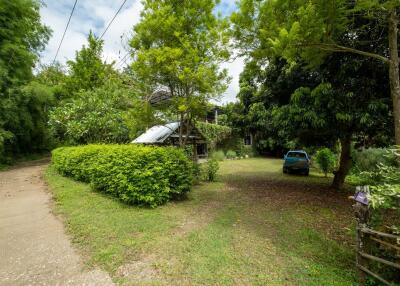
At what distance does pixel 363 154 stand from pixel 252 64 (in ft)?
30.2

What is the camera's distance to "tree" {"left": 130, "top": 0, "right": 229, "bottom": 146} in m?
8.20

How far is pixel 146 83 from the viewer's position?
9148mm

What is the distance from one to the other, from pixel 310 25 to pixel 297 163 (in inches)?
426

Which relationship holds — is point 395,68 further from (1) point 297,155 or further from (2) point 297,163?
(1) point 297,155

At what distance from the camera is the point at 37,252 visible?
402 cm

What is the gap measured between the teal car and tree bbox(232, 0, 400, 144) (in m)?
9.27

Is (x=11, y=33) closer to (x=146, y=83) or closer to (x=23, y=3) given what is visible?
(x=23, y=3)

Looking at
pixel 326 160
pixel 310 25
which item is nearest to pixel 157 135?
pixel 326 160

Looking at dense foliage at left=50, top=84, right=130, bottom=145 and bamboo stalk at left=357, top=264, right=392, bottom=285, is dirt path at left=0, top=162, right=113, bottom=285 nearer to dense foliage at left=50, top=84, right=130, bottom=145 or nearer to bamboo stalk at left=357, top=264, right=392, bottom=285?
bamboo stalk at left=357, top=264, right=392, bottom=285

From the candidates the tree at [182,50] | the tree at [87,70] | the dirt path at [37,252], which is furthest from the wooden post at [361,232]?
the tree at [87,70]

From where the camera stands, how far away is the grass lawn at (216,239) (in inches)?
132

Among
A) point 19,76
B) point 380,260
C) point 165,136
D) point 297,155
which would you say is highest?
point 19,76

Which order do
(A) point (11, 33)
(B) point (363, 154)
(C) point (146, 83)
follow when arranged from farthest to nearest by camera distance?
(A) point (11, 33)
(B) point (363, 154)
(C) point (146, 83)

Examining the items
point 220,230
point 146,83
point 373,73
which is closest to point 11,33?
point 146,83
